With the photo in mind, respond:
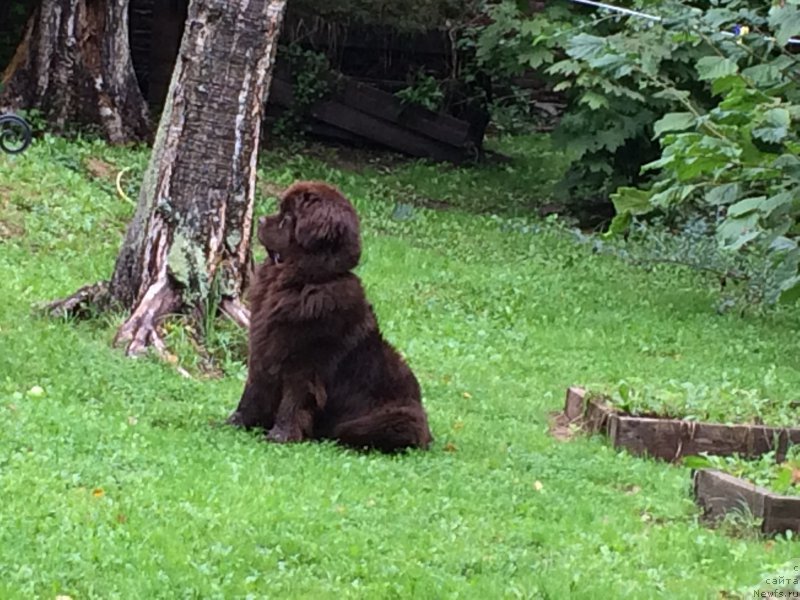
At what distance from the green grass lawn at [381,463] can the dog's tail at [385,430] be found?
14cm

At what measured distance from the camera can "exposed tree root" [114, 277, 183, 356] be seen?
909cm

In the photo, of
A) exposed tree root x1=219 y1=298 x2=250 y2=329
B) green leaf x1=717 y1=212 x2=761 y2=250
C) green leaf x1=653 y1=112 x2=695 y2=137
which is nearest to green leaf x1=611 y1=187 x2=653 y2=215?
green leaf x1=653 y1=112 x2=695 y2=137

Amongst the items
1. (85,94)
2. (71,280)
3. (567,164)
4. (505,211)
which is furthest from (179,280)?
(567,164)

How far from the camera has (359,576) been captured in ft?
16.9

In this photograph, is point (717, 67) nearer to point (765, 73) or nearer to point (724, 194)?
point (765, 73)

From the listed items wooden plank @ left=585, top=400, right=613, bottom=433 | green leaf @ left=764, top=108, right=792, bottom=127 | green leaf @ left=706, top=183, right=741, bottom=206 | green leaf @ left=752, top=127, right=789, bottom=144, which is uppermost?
green leaf @ left=764, top=108, right=792, bottom=127

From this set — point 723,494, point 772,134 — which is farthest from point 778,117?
point 723,494

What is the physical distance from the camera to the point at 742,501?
20.9 feet

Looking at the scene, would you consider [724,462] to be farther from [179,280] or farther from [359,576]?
Result: [179,280]

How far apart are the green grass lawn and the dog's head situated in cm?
98

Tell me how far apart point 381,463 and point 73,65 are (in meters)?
10.5

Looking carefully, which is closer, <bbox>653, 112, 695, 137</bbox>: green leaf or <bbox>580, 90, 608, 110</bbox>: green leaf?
<bbox>653, 112, 695, 137</bbox>: green leaf

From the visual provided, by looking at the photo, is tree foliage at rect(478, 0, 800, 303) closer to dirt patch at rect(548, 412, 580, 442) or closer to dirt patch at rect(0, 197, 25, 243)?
dirt patch at rect(548, 412, 580, 442)

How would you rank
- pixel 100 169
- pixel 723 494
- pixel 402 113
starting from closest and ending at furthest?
pixel 723 494, pixel 100 169, pixel 402 113
